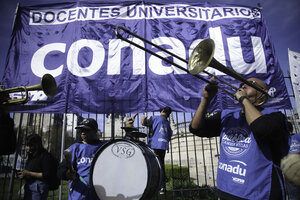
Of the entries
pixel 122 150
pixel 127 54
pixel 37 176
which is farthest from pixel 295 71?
pixel 37 176

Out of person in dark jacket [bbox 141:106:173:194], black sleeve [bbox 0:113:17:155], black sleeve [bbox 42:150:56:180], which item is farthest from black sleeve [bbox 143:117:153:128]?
black sleeve [bbox 0:113:17:155]

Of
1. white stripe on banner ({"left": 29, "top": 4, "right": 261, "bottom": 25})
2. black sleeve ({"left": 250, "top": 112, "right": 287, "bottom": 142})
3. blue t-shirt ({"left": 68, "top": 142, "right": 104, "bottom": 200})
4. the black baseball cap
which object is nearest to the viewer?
black sleeve ({"left": 250, "top": 112, "right": 287, "bottom": 142})

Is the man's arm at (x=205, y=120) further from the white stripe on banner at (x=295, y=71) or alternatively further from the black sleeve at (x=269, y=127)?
the white stripe on banner at (x=295, y=71)

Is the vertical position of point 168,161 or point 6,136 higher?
point 6,136

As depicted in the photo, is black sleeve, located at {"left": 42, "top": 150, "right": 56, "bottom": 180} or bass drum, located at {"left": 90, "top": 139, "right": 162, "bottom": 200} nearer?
bass drum, located at {"left": 90, "top": 139, "right": 162, "bottom": 200}

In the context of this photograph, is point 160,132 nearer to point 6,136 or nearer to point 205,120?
point 205,120

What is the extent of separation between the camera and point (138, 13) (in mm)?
5699

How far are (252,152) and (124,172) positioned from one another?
144 cm

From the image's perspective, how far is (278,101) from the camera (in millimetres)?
5340

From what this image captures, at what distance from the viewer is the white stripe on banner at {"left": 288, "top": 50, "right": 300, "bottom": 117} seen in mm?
5188

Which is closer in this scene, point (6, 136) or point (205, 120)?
point (6, 136)

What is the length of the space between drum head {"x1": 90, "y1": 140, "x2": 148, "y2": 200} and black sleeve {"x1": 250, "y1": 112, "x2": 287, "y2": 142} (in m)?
1.25

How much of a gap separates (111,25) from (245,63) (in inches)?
156

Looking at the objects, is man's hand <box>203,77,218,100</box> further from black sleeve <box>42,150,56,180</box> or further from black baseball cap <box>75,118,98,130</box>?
black sleeve <box>42,150,56,180</box>
